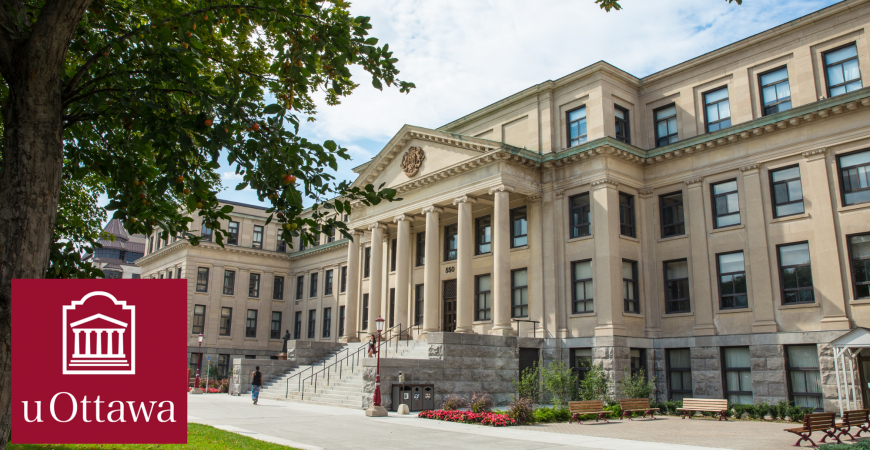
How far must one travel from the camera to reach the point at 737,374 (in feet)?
90.1

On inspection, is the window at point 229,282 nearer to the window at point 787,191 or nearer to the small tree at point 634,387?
the small tree at point 634,387

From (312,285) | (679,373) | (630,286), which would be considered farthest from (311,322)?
(679,373)

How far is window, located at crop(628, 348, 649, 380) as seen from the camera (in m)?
29.6

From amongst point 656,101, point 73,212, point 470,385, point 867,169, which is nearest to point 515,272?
point 470,385

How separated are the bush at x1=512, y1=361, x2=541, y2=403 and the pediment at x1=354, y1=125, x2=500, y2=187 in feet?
35.1

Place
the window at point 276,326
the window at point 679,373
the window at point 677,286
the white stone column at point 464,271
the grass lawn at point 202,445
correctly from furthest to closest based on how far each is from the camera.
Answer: the window at point 276,326
the white stone column at point 464,271
the window at point 677,286
the window at point 679,373
the grass lawn at point 202,445

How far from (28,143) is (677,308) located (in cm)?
2846

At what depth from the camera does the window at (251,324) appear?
59219mm

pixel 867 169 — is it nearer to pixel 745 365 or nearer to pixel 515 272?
pixel 745 365

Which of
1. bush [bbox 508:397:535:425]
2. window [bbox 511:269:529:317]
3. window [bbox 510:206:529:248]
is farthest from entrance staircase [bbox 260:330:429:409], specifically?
bush [bbox 508:397:535:425]

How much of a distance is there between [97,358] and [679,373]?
2841cm

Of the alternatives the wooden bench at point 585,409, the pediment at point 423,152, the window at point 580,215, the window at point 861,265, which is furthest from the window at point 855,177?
the pediment at point 423,152

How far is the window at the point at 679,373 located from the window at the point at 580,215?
6.76 metres

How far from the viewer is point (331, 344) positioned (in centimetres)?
4047
